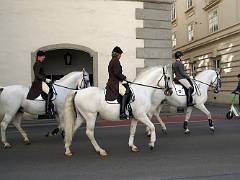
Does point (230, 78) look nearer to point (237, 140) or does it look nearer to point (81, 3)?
point (81, 3)

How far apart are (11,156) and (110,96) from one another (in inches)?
101

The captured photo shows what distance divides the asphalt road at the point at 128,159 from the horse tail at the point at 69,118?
43 cm

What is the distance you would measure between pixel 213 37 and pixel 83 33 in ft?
51.4

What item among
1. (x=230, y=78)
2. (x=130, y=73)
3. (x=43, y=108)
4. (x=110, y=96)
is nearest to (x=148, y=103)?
(x=110, y=96)

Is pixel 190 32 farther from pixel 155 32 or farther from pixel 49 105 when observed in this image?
pixel 49 105

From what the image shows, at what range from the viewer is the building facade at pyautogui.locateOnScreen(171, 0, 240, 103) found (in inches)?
1068

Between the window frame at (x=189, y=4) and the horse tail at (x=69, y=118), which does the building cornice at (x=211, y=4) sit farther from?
the horse tail at (x=69, y=118)

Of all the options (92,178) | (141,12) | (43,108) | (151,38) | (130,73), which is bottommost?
(92,178)

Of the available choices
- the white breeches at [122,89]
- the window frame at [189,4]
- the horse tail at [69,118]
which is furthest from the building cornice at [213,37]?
the horse tail at [69,118]

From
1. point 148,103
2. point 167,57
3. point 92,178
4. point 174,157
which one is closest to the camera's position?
point 92,178

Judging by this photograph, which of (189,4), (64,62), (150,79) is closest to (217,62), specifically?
(189,4)

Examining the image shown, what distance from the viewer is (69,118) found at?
8.64m

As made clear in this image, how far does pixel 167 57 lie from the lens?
18.5m

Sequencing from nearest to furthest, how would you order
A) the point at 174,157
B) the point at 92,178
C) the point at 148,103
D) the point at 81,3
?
the point at 92,178, the point at 174,157, the point at 148,103, the point at 81,3
